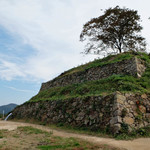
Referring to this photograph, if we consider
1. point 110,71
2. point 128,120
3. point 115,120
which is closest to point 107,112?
point 115,120

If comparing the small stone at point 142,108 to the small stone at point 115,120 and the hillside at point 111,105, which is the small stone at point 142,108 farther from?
the small stone at point 115,120

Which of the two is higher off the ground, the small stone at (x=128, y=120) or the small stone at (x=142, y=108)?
the small stone at (x=142, y=108)

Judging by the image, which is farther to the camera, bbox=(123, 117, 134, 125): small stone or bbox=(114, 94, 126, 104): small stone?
bbox=(114, 94, 126, 104): small stone

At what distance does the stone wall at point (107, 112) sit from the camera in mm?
8484

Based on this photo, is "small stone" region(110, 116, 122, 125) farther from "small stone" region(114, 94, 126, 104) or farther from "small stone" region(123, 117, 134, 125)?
"small stone" region(114, 94, 126, 104)

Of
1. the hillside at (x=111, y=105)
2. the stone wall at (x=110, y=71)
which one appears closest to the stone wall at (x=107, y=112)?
the hillside at (x=111, y=105)

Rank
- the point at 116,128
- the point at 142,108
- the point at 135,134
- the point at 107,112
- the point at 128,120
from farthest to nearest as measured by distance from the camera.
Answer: the point at 142,108
the point at 107,112
the point at 128,120
the point at 116,128
the point at 135,134

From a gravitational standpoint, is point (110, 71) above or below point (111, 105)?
above

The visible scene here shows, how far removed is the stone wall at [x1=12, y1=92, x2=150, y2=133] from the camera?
8.48m

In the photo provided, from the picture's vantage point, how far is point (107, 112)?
916 centimetres

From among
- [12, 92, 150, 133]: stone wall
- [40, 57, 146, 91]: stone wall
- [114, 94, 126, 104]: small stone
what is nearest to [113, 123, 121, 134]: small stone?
[12, 92, 150, 133]: stone wall

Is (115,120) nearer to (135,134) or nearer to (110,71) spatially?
(135,134)

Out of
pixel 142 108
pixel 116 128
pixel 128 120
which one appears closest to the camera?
pixel 116 128

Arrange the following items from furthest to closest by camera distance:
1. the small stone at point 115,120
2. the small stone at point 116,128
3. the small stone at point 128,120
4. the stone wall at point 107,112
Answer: the stone wall at point 107,112, the small stone at point 128,120, the small stone at point 115,120, the small stone at point 116,128
